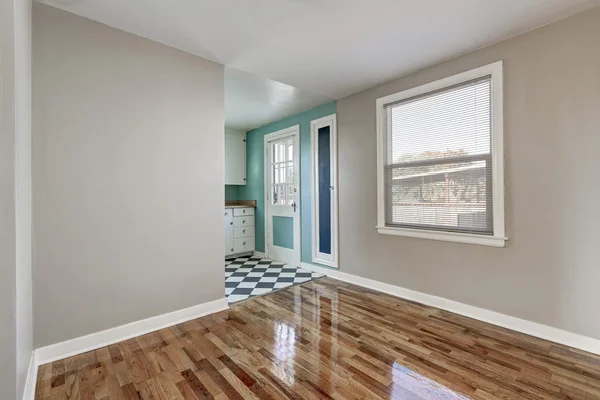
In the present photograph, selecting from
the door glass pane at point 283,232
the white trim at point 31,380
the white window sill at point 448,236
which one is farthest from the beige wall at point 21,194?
the door glass pane at point 283,232

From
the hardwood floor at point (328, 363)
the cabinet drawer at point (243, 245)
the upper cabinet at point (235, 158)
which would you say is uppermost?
the upper cabinet at point (235, 158)

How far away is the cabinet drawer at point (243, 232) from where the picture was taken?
4918 millimetres

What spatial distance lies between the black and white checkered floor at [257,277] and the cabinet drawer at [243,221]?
0.63 meters

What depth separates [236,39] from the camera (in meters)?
2.28

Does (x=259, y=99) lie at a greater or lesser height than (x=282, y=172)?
greater

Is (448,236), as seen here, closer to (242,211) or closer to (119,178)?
(119,178)

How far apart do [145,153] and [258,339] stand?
1684 millimetres

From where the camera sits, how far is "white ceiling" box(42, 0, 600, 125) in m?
1.88

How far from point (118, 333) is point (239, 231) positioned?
2.90 meters

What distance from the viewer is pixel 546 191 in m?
2.11

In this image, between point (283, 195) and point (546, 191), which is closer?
point (546, 191)

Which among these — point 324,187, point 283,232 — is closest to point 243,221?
point 283,232

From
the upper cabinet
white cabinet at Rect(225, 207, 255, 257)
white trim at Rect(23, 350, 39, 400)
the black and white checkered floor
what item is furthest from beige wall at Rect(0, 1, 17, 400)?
the upper cabinet

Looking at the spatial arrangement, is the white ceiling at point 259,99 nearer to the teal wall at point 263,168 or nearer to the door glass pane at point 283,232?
the teal wall at point 263,168
